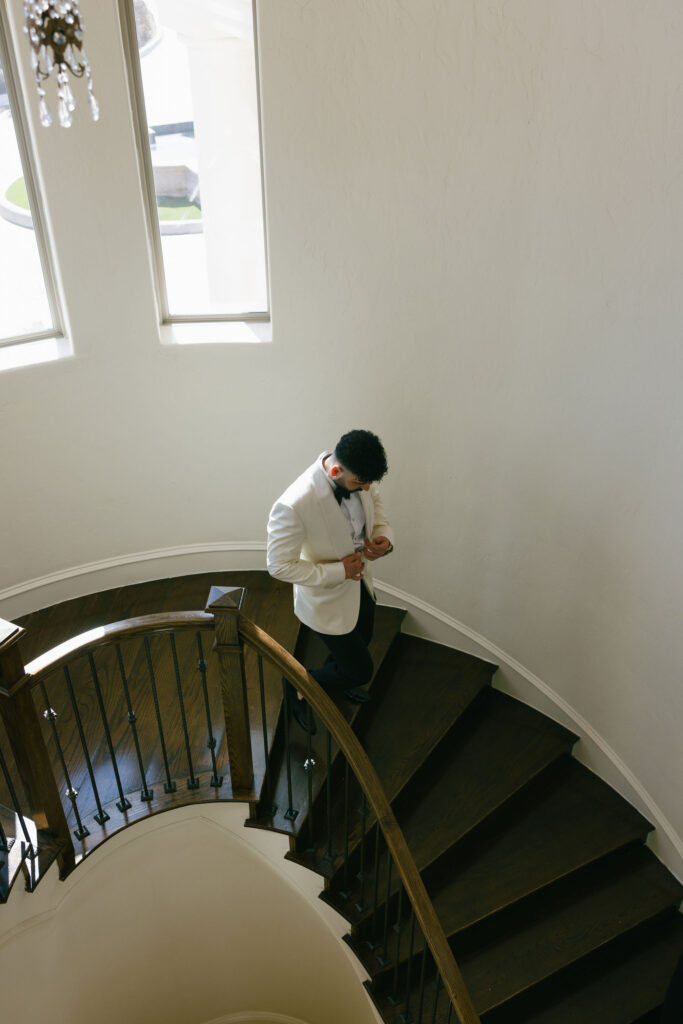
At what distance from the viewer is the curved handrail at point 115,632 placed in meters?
2.96

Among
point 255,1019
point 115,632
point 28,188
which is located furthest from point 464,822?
point 28,188

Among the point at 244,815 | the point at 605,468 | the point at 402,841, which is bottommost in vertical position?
the point at 244,815

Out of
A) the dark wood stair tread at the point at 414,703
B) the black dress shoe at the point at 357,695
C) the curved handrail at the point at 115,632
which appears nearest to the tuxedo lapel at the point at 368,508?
the curved handrail at the point at 115,632

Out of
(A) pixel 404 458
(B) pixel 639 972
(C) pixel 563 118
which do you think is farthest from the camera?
(A) pixel 404 458

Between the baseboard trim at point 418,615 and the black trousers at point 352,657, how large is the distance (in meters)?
1.03

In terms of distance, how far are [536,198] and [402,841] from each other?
278 cm

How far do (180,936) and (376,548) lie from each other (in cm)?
237

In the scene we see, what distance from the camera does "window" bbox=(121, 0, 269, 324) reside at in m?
3.78

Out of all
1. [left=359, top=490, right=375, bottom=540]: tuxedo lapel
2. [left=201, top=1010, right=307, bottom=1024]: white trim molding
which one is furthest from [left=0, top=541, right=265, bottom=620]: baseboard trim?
[left=201, top=1010, right=307, bottom=1024]: white trim molding

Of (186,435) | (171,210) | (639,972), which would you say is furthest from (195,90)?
(639,972)

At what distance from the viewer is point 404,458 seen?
14.5 feet

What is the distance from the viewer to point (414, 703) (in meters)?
4.46

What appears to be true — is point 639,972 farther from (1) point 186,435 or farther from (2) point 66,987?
(1) point 186,435

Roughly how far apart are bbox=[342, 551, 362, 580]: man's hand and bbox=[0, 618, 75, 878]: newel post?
1326 millimetres
